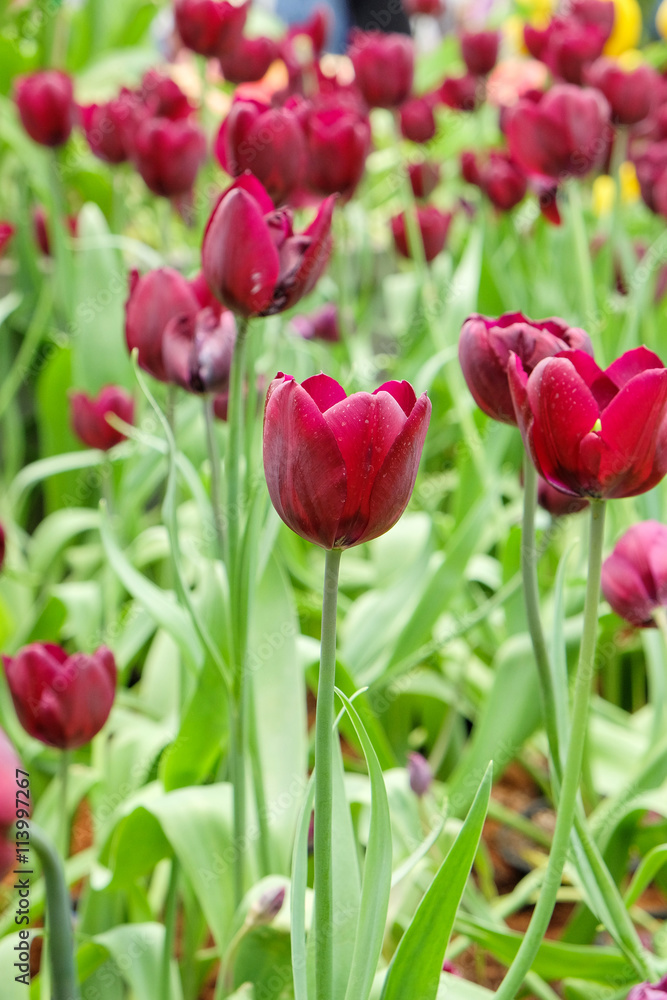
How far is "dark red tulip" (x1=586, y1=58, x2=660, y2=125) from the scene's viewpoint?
3.10ft

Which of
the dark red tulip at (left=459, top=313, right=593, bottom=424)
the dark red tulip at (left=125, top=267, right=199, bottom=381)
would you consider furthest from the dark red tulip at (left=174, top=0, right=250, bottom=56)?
the dark red tulip at (left=459, top=313, right=593, bottom=424)

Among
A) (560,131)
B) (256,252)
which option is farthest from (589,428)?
(560,131)

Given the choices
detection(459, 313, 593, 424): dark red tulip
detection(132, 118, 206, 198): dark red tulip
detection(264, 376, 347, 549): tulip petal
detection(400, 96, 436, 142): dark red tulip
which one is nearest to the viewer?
detection(264, 376, 347, 549): tulip petal

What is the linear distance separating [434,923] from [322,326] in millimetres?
906

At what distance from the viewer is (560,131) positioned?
2.53ft

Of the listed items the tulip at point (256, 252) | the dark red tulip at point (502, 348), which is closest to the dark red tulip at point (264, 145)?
the tulip at point (256, 252)

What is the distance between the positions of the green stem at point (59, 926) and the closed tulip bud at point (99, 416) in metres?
0.48

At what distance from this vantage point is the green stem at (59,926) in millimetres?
353

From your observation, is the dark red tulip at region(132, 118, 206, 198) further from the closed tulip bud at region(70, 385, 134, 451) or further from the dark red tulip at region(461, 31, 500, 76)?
the dark red tulip at region(461, 31, 500, 76)

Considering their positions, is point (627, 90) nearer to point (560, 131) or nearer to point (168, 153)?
point (560, 131)

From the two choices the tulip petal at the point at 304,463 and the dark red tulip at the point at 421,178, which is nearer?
the tulip petal at the point at 304,463

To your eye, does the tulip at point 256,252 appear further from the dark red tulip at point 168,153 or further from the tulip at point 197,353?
the dark red tulip at point 168,153

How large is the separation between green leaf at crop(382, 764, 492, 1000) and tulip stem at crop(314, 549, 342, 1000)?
0.03m

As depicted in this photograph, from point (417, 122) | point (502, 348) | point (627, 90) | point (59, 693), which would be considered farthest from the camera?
point (417, 122)
